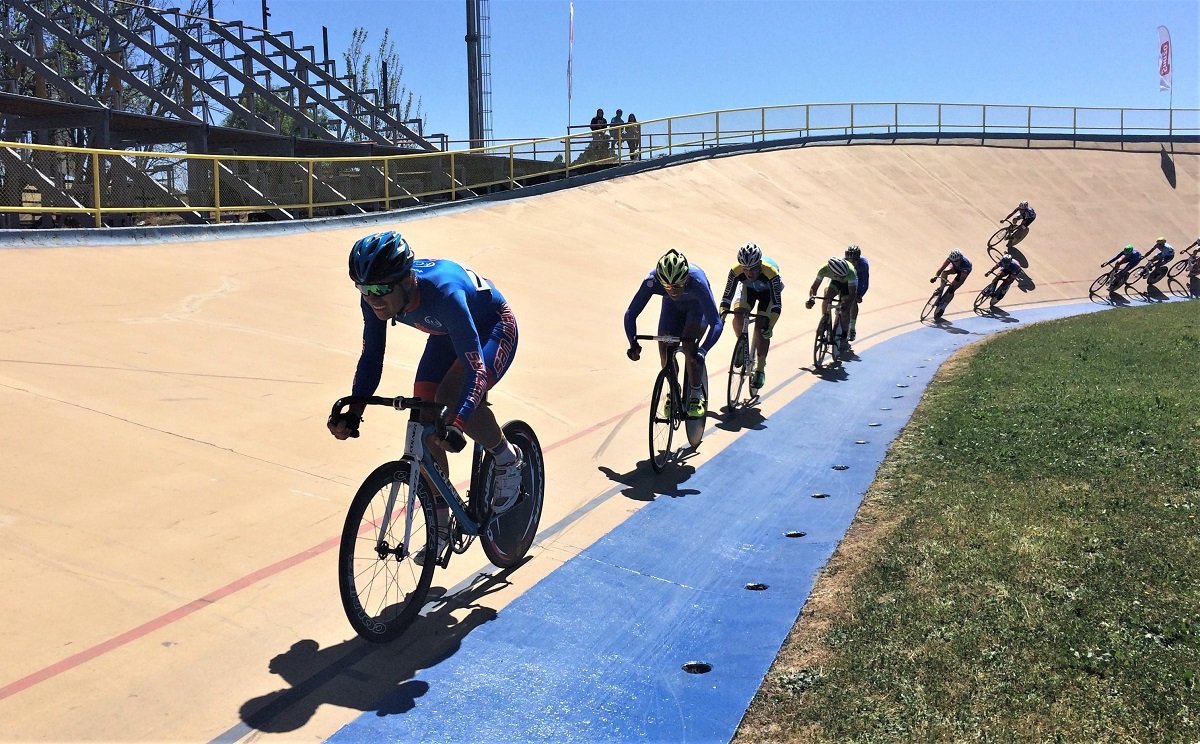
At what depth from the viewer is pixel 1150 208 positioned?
106 ft

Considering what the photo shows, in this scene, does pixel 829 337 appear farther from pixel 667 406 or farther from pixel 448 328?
pixel 448 328

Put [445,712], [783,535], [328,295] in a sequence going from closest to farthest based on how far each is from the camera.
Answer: [445,712] < [783,535] < [328,295]

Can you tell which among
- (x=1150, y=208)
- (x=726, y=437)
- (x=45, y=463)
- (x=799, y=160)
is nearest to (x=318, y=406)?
(x=45, y=463)

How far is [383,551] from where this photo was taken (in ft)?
13.4

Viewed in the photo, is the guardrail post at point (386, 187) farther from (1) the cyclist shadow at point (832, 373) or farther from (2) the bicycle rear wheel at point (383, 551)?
(2) the bicycle rear wheel at point (383, 551)

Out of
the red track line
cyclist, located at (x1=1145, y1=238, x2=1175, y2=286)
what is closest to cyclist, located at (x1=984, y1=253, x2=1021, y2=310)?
cyclist, located at (x1=1145, y1=238, x2=1175, y2=286)

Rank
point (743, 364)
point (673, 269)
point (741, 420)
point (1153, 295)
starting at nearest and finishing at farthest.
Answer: point (673, 269) < point (741, 420) < point (743, 364) < point (1153, 295)

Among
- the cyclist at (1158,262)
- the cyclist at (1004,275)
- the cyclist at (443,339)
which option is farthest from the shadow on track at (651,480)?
the cyclist at (1158,262)

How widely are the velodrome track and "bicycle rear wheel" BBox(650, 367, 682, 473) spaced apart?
16 centimetres

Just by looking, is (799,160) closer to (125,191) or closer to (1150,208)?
(1150,208)

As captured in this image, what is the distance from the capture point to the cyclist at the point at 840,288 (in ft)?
40.5

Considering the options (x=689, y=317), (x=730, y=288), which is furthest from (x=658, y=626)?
(x=730, y=288)

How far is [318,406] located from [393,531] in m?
3.11

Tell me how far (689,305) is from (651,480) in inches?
61.5
